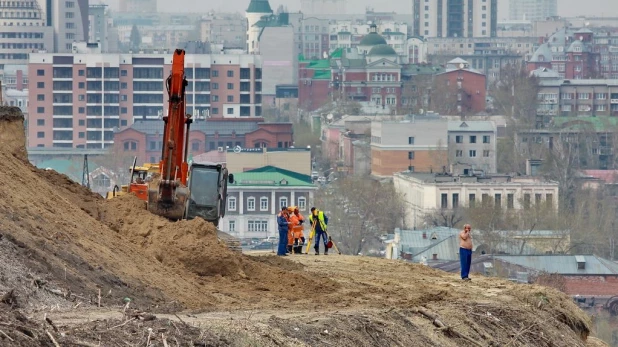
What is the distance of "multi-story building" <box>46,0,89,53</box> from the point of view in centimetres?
14800

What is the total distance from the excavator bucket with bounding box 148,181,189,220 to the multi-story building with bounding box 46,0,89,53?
409 ft

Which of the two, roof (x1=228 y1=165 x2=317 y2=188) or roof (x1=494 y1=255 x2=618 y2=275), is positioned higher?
roof (x1=228 y1=165 x2=317 y2=188)

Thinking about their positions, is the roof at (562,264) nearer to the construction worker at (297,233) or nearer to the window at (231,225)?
the window at (231,225)

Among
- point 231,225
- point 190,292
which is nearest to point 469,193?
point 231,225

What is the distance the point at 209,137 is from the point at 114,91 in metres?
15.7

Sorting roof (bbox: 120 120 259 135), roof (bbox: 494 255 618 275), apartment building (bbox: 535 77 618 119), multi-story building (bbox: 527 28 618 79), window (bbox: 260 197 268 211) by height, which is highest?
multi-story building (bbox: 527 28 618 79)

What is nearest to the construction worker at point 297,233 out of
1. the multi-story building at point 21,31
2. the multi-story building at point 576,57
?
A: the multi-story building at point 21,31

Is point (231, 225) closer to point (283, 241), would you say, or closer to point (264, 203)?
point (264, 203)

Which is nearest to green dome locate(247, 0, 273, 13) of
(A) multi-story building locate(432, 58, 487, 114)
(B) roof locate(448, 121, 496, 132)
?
(A) multi-story building locate(432, 58, 487, 114)

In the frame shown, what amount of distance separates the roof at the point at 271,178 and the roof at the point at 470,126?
18055 millimetres

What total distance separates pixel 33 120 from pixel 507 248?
183 feet

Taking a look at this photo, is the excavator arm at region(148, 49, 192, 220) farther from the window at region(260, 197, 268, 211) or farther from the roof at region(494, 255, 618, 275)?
the window at region(260, 197, 268, 211)

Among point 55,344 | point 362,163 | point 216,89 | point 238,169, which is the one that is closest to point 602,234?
point 238,169

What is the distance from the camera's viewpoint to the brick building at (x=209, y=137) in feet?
337
